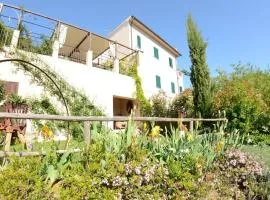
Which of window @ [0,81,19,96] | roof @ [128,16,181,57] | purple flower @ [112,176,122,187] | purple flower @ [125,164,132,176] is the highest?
roof @ [128,16,181,57]

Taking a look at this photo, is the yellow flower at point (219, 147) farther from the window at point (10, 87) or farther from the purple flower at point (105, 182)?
the window at point (10, 87)

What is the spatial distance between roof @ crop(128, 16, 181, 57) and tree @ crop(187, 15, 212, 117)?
451 cm

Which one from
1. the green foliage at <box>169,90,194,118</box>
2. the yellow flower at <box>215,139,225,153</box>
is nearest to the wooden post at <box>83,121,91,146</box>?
the yellow flower at <box>215,139,225,153</box>

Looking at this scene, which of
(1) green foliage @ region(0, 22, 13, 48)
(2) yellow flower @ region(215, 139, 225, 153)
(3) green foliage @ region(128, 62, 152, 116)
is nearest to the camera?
(2) yellow flower @ region(215, 139, 225, 153)

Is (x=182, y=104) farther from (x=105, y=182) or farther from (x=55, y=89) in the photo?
(x=105, y=182)

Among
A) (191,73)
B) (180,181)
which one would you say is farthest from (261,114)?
(180,181)

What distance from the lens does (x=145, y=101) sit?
19.8 metres

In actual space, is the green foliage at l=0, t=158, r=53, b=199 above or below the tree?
below

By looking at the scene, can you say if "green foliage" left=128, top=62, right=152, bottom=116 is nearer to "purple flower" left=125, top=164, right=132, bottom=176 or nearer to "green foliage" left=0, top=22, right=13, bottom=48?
"green foliage" left=0, top=22, right=13, bottom=48

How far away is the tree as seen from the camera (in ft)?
58.7

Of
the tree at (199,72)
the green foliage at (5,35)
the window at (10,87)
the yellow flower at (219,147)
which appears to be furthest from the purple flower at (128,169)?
the tree at (199,72)

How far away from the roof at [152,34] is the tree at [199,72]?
4512 millimetres

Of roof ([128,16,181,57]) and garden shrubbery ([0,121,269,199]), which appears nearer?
garden shrubbery ([0,121,269,199])

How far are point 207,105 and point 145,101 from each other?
4017 mm
